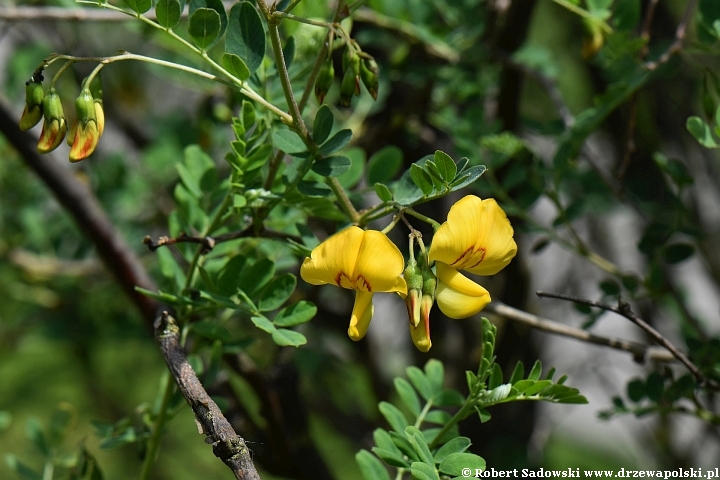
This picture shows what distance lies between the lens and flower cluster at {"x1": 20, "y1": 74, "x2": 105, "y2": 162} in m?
0.60

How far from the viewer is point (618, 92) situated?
88 cm

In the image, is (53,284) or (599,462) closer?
(53,284)

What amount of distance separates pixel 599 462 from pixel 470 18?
1.66 meters

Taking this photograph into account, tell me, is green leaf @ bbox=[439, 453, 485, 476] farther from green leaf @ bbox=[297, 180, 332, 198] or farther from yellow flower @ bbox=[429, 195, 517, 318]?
green leaf @ bbox=[297, 180, 332, 198]

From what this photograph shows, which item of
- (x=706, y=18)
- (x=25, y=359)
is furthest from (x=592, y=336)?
(x=25, y=359)

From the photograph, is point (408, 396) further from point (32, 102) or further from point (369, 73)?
point (32, 102)

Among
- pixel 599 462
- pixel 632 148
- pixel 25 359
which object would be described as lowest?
pixel 599 462

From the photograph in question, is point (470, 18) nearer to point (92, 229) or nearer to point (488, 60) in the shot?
point (488, 60)

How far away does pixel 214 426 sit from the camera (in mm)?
546

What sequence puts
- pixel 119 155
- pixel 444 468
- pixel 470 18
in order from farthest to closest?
pixel 119 155 → pixel 470 18 → pixel 444 468

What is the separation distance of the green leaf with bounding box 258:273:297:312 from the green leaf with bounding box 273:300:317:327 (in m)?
0.02

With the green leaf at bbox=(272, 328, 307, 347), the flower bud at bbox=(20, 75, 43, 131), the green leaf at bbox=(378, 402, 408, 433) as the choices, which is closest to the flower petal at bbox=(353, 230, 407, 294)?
the green leaf at bbox=(272, 328, 307, 347)

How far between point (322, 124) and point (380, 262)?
145mm

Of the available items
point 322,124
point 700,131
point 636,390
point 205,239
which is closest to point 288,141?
point 322,124
